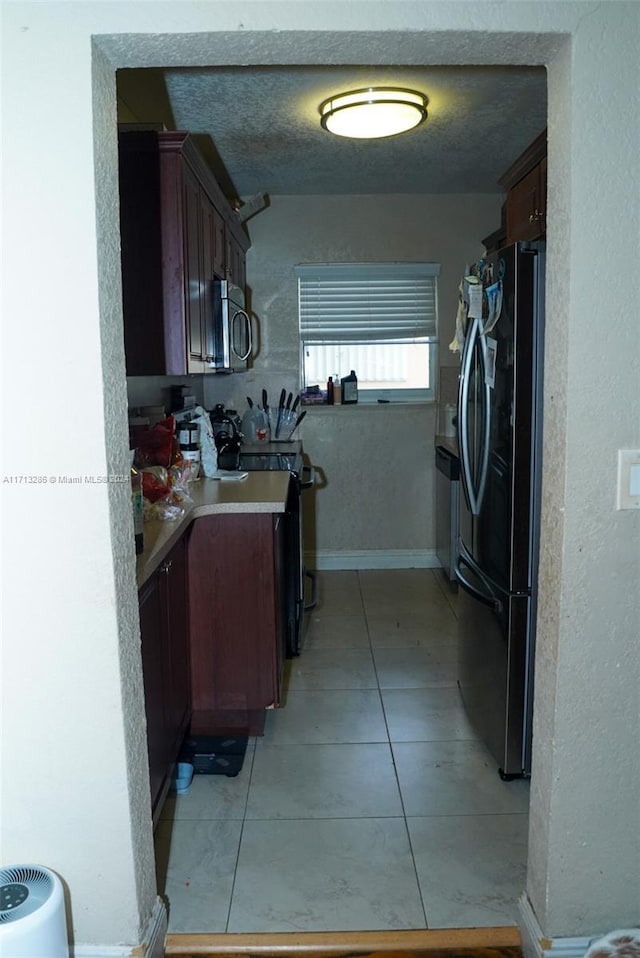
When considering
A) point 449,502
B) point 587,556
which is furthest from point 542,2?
point 449,502

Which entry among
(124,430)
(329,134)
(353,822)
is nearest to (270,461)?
(329,134)

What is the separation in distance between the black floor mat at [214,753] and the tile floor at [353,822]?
0.03m

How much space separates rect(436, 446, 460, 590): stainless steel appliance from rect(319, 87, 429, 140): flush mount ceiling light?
1846mm

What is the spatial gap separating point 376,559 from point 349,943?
3306mm

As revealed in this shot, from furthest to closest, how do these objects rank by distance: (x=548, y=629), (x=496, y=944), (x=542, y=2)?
(x=496, y=944)
(x=548, y=629)
(x=542, y=2)

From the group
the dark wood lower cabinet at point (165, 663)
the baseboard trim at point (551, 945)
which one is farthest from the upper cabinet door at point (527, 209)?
the baseboard trim at point (551, 945)

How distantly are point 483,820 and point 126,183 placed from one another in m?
2.42

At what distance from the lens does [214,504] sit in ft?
8.50

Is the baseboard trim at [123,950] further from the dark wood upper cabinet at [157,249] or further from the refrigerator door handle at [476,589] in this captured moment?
the dark wood upper cabinet at [157,249]

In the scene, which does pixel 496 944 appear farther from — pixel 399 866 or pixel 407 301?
pixel 407 301

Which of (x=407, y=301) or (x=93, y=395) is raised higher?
(x=407, y=301)

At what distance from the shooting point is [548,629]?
5.10ft

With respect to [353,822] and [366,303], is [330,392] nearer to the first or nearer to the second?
[366,303]

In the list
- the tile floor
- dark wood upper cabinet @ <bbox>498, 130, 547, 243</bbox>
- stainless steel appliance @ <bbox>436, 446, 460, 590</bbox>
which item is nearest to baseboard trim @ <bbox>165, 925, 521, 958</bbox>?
the tile floor
